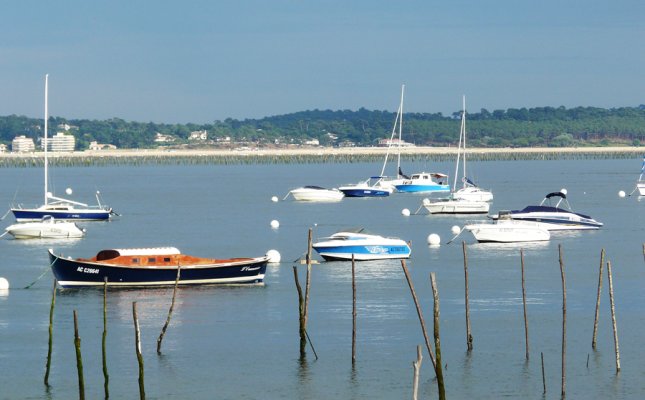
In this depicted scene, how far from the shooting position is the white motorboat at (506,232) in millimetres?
82812

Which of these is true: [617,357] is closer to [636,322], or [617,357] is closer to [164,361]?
[636,322]

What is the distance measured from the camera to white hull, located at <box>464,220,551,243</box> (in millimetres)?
82812

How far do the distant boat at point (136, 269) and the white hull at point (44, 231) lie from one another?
30.9 meters

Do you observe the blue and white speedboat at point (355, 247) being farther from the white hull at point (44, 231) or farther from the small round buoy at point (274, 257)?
the white hull at point (44, 231)

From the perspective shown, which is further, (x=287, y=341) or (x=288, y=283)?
(x=288, y=283)

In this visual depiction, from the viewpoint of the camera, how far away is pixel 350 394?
1585 inches

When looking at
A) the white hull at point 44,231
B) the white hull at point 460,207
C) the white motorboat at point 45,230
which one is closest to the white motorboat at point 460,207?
the white hull at point 460,207

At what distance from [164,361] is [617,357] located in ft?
48.3

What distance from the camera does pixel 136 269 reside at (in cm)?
5794

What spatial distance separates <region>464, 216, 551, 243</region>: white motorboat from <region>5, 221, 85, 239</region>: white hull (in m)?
26.6

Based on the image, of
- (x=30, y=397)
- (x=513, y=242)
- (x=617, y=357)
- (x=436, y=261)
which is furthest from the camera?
(x=513, y=242)

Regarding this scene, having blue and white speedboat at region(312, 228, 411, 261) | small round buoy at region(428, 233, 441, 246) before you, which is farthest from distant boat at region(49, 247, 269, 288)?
small round buoy at region(428, 233, 441, 246)

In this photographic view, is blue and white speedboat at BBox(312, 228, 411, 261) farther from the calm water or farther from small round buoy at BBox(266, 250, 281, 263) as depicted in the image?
small round buoy at BBox(266, 250, 281, 263)

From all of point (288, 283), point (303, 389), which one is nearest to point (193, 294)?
point (288, 283)
